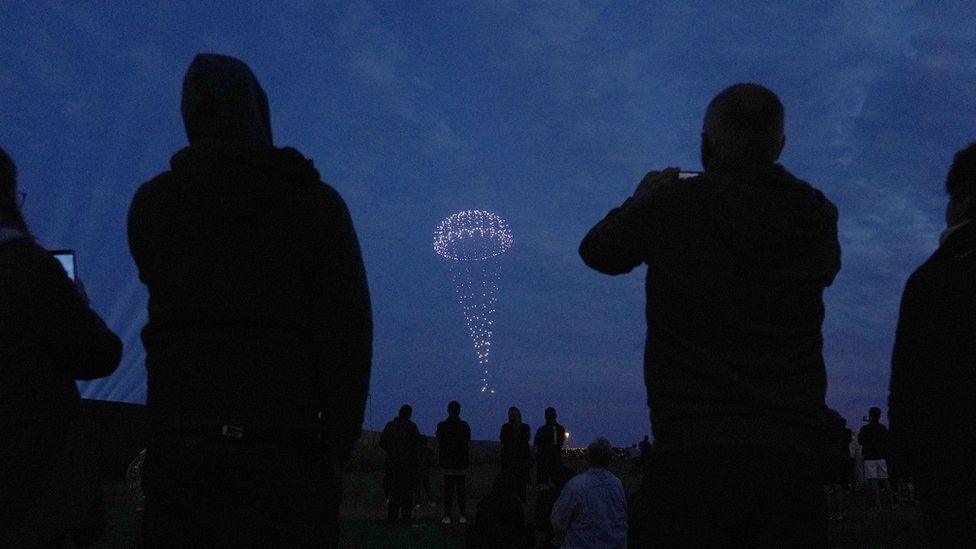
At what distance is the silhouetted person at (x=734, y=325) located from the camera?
2275mm

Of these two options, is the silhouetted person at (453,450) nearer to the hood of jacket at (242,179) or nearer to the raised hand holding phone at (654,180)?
the raised hand holding phone at (654,180)

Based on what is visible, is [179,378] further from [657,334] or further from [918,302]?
[918,302]

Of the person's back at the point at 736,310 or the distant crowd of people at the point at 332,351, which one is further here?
the person's back at the point at 736,310

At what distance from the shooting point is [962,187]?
3.15m

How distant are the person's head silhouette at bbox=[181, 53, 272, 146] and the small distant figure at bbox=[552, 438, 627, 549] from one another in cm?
535

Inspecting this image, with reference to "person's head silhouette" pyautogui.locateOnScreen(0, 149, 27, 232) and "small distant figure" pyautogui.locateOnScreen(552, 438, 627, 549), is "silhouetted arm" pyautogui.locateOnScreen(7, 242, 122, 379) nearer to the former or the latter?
"person's head silhouette" pyautogui.locateOnScreen(0, 149, 27, 232)

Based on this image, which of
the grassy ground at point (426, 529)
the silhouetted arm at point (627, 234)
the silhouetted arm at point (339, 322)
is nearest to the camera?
the silhouetted arm at point (339, 322)

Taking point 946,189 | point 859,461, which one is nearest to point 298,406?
point 946,189

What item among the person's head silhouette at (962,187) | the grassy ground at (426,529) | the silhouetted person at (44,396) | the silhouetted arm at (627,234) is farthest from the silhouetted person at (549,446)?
the silhouetted arm at (627,234)

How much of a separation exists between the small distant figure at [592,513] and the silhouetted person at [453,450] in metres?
7.18

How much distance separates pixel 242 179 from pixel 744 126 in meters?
1.47

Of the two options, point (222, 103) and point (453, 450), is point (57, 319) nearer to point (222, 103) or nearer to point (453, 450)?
point (222, 103)

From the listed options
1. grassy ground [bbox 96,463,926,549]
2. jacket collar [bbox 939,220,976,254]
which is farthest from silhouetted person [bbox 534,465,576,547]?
jacket collar [bbox 939,220,976,254]

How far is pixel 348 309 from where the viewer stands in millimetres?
2334
